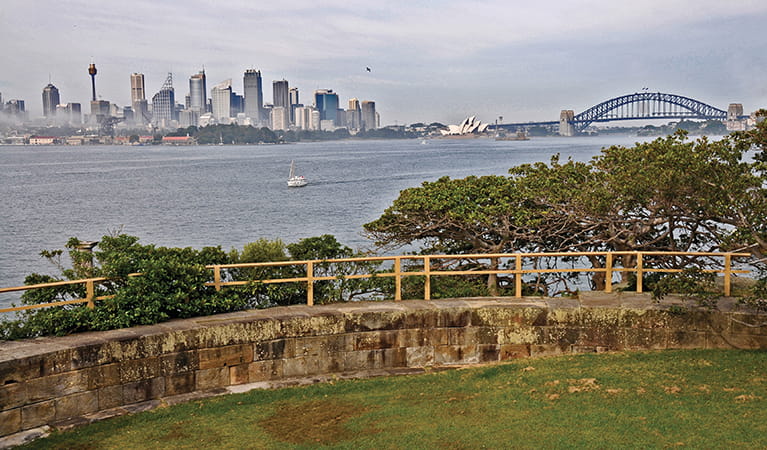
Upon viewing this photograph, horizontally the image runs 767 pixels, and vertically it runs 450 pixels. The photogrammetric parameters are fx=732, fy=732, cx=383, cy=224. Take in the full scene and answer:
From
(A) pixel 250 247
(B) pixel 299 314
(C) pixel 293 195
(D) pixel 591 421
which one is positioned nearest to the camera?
(D) pixel 591 421

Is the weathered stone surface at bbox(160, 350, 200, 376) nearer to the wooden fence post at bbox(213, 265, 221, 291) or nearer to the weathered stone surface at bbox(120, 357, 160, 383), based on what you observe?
the weathered stone surface at bbox(120, 357, 160, 383)

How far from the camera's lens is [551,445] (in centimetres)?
788

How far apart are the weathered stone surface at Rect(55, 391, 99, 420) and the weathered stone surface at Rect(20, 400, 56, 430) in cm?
8

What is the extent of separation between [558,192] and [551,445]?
33.8ft

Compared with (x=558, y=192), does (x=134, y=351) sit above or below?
below

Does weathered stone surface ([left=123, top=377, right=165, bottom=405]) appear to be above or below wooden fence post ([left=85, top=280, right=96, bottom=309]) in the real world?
below

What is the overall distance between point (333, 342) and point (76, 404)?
3.77 m

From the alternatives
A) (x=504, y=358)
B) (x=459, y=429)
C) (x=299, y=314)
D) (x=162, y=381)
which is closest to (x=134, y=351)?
(x=162, y=381)

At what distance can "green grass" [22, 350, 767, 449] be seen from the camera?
26.8 feet

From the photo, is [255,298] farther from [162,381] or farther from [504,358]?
[504,358]

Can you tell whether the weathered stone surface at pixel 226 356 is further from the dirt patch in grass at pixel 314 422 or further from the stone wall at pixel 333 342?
the dirt patch in grass at pixel 314 422

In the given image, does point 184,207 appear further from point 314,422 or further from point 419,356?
point 314,422

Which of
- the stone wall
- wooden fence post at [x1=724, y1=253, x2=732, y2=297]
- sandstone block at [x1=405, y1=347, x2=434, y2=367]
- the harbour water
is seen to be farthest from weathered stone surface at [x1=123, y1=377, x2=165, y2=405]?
the harbour water

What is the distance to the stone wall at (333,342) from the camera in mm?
9812
